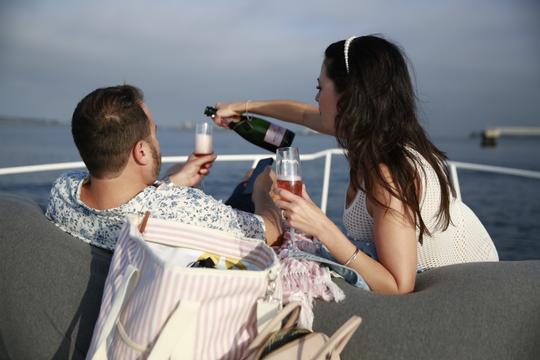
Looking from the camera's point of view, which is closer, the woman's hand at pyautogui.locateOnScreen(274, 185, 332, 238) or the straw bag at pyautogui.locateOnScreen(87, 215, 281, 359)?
the straw bag at pyautogui.locateOnScreen(87, 215, 281, 359)

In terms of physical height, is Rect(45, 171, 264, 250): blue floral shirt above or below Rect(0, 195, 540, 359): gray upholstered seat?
above

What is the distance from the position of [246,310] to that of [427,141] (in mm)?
1136

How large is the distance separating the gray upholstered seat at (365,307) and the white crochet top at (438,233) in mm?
196

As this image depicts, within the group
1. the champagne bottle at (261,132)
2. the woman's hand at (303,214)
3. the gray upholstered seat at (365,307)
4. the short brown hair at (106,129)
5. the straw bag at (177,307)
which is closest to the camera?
the straw bag at (177,307)

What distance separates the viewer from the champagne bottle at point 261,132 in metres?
2.80

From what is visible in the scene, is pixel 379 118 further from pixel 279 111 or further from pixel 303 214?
pixel 279 111

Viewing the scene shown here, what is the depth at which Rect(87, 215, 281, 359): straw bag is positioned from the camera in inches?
42.9

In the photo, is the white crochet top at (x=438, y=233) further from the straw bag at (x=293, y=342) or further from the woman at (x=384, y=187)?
the straw bag at (x=293, y=342)

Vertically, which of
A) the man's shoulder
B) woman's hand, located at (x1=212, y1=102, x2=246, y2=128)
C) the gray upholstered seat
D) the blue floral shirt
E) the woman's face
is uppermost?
the woman's face

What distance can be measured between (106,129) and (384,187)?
104cm

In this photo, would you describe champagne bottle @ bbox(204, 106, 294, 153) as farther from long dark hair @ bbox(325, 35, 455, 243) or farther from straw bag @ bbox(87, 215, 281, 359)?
straw bag @ bbox(87, 215, 281, 359)

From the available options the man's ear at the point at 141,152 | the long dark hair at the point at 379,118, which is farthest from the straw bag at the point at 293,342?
the man's ear at the point at 141,152

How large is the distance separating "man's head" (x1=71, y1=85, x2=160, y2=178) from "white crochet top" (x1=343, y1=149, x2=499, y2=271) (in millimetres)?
927

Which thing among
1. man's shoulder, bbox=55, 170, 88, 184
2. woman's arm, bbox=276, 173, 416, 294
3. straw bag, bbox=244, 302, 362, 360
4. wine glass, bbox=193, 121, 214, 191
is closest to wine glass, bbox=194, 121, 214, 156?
wine glass, bbox=193, 121, 214, 191
